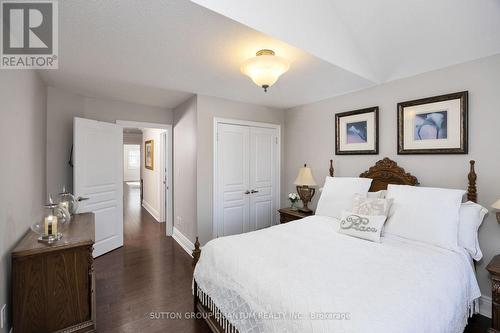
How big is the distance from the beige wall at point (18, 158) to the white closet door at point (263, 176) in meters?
2.69

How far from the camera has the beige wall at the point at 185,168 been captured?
132 inches

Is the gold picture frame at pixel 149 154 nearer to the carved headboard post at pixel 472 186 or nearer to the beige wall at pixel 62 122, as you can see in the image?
the beige wall at pixel 62 122

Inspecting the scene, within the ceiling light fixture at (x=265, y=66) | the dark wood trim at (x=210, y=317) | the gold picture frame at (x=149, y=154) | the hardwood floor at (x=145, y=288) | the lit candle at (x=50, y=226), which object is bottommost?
the hardwood floor at (x=145, y=288)

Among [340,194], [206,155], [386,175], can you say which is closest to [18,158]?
[206,155]

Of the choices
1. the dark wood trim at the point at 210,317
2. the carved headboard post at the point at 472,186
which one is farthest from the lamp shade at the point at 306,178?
the dark wood trim at the point at 210,317

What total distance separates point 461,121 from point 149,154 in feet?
19.5

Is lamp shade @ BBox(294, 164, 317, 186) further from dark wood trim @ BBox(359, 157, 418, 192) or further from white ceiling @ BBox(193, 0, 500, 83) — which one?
white ceiling @ BBox(193, 0, 500, 83)

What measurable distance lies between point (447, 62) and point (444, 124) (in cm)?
62

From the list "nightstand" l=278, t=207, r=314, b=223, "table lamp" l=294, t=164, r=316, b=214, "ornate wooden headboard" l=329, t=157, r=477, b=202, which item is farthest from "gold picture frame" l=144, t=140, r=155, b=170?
"ornate wooden headboard" l=329, t=157, r=477, b=202

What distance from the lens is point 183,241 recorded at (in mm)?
3691

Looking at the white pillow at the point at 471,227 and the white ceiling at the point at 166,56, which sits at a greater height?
the white ceiling at the point at 166,56

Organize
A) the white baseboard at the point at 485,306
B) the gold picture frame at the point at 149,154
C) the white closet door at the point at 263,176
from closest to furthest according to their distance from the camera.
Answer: the white baseboard at the point at 485,306, the white closet door at the point at 263,176, the gold picture frame at the point at 149,154

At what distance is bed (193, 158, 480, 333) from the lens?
3.70ft

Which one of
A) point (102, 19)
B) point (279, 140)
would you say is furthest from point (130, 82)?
point (279, 140)
